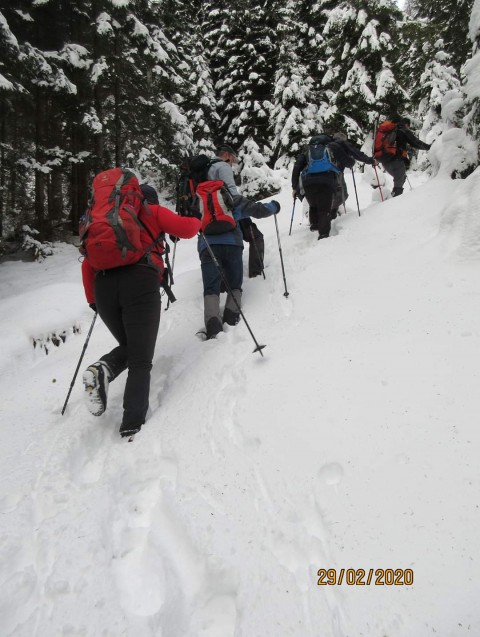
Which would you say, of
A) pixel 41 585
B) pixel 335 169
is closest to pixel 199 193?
pixel 335 169

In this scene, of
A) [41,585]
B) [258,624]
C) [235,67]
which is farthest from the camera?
[235,67]

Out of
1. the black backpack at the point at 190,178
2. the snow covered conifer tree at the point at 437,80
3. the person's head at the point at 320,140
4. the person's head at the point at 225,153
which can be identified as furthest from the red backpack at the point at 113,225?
the snow covered conifer tree at the point at 437,80

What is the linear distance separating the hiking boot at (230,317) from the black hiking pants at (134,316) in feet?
5.41

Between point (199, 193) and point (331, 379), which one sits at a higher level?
point (199, 193)

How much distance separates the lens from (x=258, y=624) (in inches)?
70.4

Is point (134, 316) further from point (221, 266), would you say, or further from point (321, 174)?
point (321, 174)

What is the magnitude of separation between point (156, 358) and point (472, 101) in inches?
212

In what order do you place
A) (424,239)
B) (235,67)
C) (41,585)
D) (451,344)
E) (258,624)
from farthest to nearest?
1. (235,67)
2. (424,239)
3. (451,344)
4. (41,585)
5. (258,624)

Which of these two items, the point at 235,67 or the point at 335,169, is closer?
the point at 335,169

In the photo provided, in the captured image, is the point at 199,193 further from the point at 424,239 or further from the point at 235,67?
the point at 235,67

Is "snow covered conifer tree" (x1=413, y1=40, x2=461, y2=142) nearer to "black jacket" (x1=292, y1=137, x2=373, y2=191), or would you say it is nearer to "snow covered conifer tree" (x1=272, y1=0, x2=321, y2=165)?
"snow covered conifer tree" (x1=272, y1=0, x2=321, y2=165)

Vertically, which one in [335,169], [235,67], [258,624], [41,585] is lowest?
[258,624]

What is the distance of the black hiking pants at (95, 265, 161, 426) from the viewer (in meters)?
3.31
